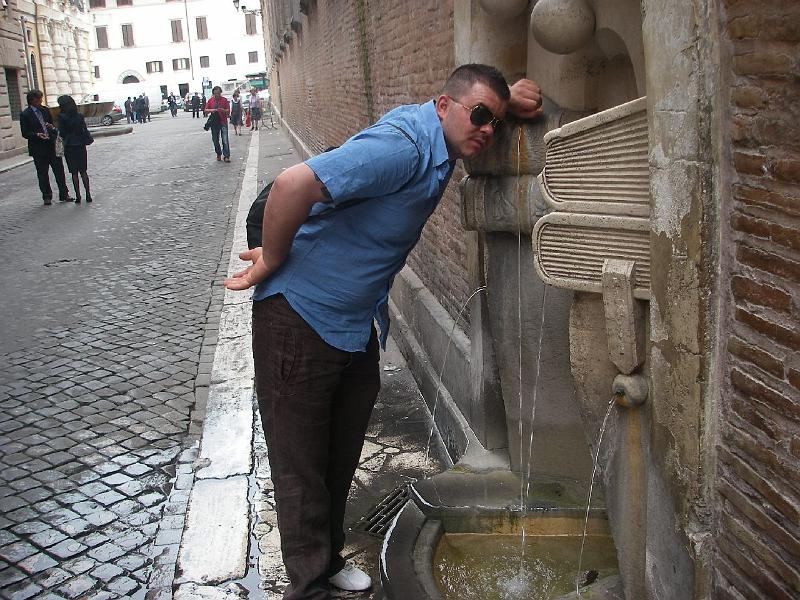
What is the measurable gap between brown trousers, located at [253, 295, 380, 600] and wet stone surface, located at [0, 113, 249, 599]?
0.80 m

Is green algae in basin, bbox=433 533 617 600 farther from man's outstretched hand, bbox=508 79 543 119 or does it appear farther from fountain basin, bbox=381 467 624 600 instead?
man's outstretched hand, bbox=508 79 543 119

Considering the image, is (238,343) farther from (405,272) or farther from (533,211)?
(533,211)

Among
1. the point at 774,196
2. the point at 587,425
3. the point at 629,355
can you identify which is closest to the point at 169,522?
the point at 587,425

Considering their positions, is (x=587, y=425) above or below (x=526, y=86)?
below

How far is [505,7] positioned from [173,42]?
76372mm

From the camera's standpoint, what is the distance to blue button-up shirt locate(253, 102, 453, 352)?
262 centimetres

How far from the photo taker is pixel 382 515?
4.09 meters

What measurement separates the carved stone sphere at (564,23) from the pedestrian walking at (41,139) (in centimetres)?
1364

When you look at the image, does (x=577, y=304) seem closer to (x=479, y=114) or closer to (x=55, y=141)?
(x=479, y=114)

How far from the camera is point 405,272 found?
7141mm

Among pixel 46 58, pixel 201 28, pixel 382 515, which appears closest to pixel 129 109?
pixel 46 58

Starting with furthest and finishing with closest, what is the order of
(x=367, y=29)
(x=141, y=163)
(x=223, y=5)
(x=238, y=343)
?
(x=223, y=5) < (x=141, y=163) < (x=367, y=29) < (x=238, y=343)

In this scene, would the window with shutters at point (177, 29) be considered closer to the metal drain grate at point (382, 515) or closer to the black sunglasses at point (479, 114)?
the metal drain grate at point (382, 515)

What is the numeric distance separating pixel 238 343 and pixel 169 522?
9.12ft
